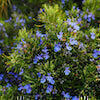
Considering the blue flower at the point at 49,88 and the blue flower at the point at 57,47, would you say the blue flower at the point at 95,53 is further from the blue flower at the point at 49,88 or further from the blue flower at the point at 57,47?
the blue flower at the point at 49,88

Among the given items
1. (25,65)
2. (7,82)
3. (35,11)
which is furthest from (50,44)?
(35,11)

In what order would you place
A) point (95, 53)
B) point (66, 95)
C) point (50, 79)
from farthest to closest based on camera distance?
point (95, 53) < point (66, 95) < point (50, 79)

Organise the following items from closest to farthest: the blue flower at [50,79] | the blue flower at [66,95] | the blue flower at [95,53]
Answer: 1. the blue flower at [50,79]
2. the blue flower at [66,95]
3. the blue flower at [95,53]

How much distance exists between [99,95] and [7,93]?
49.4 inches

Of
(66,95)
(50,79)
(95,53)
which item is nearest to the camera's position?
(50,79)

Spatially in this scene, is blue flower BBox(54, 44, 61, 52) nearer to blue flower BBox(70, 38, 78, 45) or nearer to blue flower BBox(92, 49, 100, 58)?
blue flower BBox(70, 38, 78, 45)

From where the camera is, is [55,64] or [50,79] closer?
[50,79]

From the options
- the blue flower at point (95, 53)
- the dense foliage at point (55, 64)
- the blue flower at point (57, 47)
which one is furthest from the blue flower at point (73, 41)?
the blue flower at point (95, 53)

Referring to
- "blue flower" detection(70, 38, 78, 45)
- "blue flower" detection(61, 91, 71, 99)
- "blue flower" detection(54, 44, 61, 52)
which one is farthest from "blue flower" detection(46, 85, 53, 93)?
"blue flower" detection(70, 38, 78, 45)

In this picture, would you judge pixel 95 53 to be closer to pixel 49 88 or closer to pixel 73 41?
pixel 73 41

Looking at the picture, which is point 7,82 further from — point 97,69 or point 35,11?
point 35,11

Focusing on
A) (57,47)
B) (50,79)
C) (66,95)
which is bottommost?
(66,95)

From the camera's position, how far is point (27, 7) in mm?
3469

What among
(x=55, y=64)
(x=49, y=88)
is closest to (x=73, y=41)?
(x=55, y=64)
